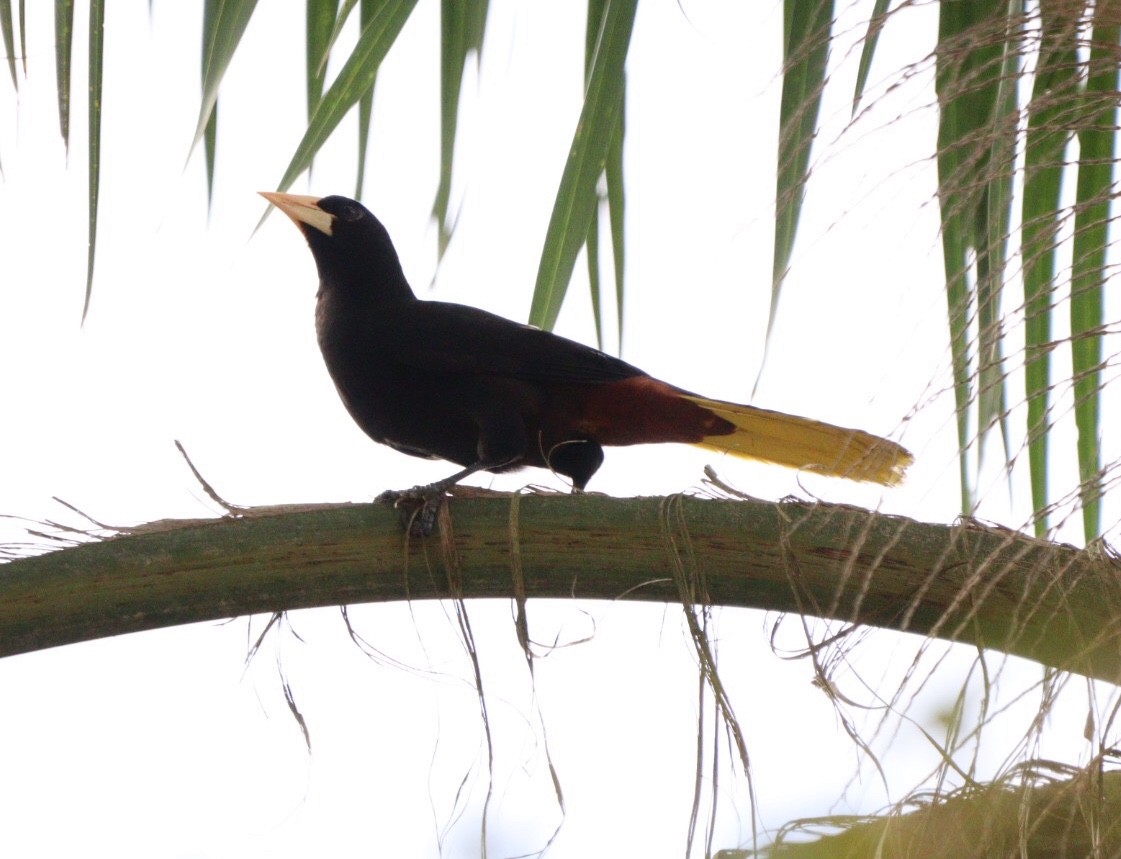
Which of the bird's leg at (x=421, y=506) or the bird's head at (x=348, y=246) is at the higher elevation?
the bird's head at (x=348, y=246)

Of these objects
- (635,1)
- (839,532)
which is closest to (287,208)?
(635,1)

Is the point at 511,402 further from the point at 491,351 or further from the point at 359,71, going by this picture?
the point at 359,71

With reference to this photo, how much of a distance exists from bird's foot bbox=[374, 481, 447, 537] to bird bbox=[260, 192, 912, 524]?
35.8 inches

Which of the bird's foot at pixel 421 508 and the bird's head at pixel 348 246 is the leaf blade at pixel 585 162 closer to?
the bird's foot at pixel 421 508

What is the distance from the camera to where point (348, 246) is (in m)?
2.88

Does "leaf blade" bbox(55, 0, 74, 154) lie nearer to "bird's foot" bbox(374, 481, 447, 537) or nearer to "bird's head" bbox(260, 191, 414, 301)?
"bird's foot" bbox(374, 481, 447, 537)

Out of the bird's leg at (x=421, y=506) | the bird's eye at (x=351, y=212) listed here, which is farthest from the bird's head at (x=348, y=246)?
the bird's leg at (x=421, y=506)

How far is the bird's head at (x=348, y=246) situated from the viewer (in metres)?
2.78

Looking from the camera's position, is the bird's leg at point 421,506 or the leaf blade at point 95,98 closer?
the leaf blade at point 95,98

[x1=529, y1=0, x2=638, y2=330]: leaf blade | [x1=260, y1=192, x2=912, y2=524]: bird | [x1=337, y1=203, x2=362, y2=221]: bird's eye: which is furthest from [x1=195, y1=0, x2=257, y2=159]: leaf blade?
[x1=337, y1=203, x2=362, y2=221]: bird's eye

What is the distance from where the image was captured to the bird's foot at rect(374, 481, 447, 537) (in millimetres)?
1377

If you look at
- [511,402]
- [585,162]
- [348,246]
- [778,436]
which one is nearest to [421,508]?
[585,162]

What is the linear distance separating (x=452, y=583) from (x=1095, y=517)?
0.65 meters

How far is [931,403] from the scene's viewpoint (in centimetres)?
87
